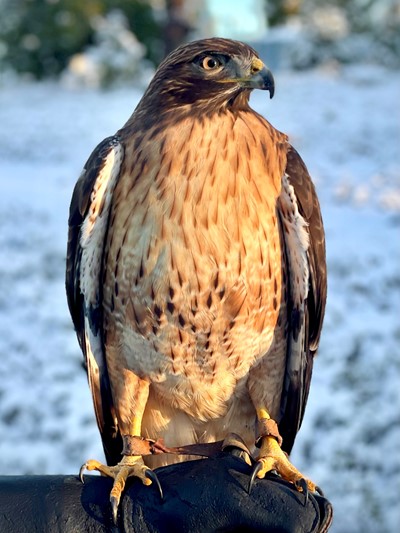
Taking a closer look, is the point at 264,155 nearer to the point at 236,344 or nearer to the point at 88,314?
the point at 236,344

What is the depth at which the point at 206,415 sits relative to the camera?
139 inches

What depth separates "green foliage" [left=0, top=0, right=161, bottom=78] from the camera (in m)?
27.0

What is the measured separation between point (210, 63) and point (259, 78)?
0.22 meters

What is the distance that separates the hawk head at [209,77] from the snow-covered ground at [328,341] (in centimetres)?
338

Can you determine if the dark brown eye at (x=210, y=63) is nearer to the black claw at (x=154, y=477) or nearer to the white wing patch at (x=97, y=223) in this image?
the white wing patch at (x=97, y=223)

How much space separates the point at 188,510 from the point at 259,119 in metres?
1.58

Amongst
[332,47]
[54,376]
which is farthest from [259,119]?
[332,47]

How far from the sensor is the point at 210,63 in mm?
3195

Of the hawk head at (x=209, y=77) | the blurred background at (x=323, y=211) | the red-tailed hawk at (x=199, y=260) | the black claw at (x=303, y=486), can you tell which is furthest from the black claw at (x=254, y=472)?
the blurred background at (x=323, y=211)

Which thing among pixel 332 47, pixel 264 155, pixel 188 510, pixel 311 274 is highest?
pixel 332 47

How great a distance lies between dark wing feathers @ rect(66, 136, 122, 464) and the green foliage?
81.4 feet

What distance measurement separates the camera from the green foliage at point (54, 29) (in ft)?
88.5

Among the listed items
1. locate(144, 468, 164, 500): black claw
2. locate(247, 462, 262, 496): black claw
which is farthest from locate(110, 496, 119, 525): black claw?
locate(247, 462, 262, 496): black claw

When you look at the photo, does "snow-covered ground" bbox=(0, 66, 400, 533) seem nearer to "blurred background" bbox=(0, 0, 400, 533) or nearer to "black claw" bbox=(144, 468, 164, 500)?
"blurred background" bbox=(0, 0, 400, 533)
